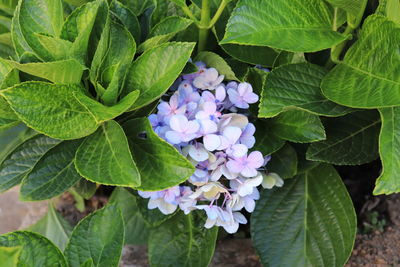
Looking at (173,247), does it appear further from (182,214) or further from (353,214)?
(353,214)

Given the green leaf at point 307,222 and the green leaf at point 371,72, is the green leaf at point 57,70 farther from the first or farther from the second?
the green leaf at point 307,222

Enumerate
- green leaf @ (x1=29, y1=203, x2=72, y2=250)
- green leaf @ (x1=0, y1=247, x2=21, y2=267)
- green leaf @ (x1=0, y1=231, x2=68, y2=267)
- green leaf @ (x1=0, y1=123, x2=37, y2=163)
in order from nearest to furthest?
green leaf @ (x1=0, y1=247, x2=21, y2=267) < green leaf @ (x1=0, y1=231, x2=68, y2=267) < green leaf @ (x1=0, y1=123, x2=37, y2=163) < green leaf @ (x1=29, y1=203, x2=72, y2=250)

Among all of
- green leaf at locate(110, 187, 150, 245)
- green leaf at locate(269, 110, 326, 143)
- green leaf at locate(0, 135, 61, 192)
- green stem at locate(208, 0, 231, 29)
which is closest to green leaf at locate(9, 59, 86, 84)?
green leaf at locate(0, 135, 61, 192)

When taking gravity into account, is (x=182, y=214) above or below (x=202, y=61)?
below

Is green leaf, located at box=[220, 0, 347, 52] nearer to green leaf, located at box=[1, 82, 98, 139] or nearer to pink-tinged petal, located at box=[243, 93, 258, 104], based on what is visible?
pink-tinged petal, located at box=[243, 93, 258, 104]

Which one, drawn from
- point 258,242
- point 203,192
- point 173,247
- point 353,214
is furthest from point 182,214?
point 353,214

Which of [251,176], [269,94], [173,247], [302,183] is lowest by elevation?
[173,247]

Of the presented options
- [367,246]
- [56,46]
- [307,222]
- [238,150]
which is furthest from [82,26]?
[367,246]
